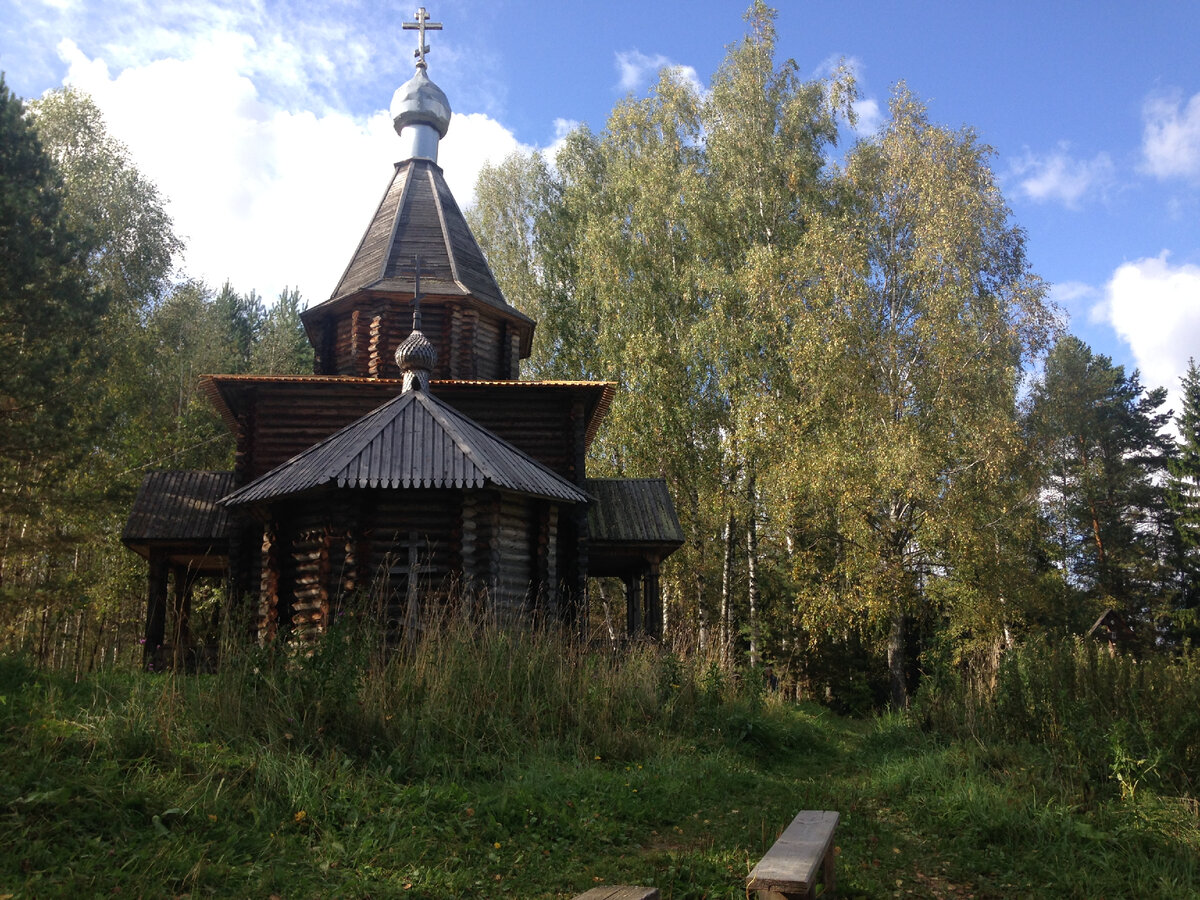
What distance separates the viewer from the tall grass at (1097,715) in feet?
18.9

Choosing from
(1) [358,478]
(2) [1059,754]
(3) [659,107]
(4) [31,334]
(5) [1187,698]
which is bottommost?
(2) [1059,754]

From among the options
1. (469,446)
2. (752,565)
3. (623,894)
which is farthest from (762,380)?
(623,894)

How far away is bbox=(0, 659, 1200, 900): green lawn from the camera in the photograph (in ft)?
13.6

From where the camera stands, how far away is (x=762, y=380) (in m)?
17.9

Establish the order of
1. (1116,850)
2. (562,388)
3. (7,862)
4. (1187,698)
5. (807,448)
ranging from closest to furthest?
(7,862)
(1116,850)
(1187,698)
(562,388)
(807,448)

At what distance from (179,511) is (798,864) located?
514 inches

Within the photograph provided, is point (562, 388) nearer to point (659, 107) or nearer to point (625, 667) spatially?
point (625, 667)

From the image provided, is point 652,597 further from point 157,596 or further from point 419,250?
point 157,596

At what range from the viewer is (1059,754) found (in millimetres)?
6449

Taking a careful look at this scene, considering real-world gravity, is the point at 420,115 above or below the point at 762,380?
above

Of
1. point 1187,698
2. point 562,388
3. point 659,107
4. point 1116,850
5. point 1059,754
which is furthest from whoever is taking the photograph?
point 659,107

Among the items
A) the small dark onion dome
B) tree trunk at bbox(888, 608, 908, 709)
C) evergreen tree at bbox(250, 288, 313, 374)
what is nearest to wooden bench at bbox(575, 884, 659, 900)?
the small dark onion dome

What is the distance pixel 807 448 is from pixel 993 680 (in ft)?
24.3

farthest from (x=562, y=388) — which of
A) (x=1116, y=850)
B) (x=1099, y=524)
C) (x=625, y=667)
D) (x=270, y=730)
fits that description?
(x=1099, y=524)
